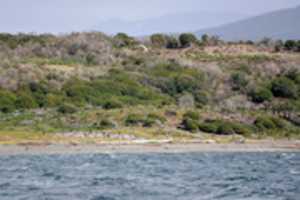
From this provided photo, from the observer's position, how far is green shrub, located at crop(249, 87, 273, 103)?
74.8 m

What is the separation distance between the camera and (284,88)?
7638cm

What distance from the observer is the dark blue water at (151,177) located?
2733 cm

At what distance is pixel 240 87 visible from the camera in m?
81.2

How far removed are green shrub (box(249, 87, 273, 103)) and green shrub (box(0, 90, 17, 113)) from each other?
26777mm

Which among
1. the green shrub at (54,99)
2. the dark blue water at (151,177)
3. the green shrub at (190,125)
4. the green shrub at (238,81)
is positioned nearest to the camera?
the dark blue water at (151,177)

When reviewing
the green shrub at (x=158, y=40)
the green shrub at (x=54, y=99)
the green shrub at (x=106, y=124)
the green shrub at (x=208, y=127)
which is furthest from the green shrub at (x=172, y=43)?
the green shrub at (x=106, y=124)

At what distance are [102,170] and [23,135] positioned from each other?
717 inches

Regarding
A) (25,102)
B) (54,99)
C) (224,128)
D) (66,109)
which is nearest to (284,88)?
(224,128)

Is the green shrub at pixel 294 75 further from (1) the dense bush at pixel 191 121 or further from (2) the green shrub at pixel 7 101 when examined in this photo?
(2) the green shrub at pixel 7 101

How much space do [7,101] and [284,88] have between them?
1230 inches

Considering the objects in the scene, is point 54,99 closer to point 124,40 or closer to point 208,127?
point 208,127

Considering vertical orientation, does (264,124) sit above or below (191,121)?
below

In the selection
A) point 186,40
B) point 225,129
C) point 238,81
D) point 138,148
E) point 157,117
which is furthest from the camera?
point 186,40

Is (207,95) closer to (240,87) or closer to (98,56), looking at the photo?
(240,87)
